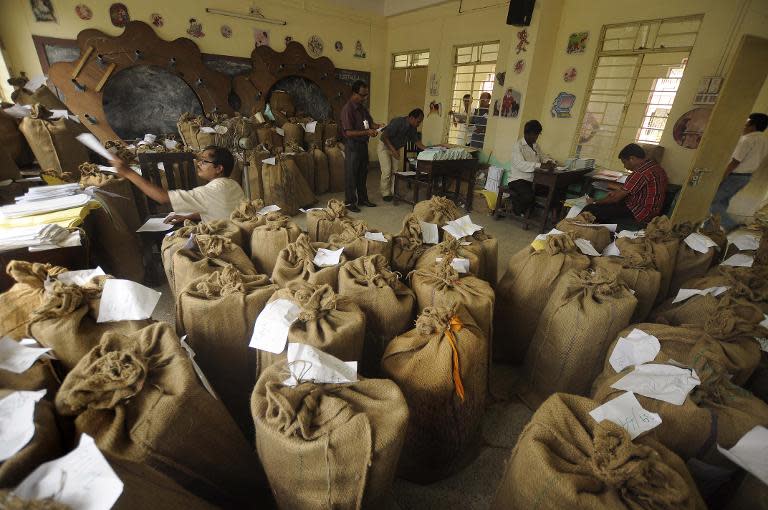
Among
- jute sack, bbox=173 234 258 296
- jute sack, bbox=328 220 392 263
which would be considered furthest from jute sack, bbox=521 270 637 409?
jute sack, bbox=173 234 258 296

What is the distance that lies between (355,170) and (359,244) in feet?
9.31

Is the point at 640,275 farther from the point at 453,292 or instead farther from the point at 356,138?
the point at 356,138

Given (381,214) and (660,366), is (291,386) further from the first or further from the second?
(381,214)

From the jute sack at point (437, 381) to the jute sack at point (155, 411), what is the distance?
1.77 feet

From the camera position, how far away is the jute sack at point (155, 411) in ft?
2.35

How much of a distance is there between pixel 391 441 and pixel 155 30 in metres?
6.05

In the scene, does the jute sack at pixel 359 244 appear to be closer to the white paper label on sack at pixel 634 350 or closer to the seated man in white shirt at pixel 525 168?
the white paper label on sack at pixel 634 350

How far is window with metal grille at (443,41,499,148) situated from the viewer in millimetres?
5398

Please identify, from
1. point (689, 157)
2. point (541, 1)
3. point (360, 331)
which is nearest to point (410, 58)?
point (541, 1)

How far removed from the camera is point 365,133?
13.5 feet

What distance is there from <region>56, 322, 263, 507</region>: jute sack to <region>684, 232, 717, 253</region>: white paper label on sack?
2423mm

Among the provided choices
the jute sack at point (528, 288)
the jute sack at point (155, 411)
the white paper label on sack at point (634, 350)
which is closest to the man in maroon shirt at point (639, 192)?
the jute sack at point (528, 288)

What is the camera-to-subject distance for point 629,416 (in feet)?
2.68

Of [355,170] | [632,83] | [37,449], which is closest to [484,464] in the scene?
[37,449]
